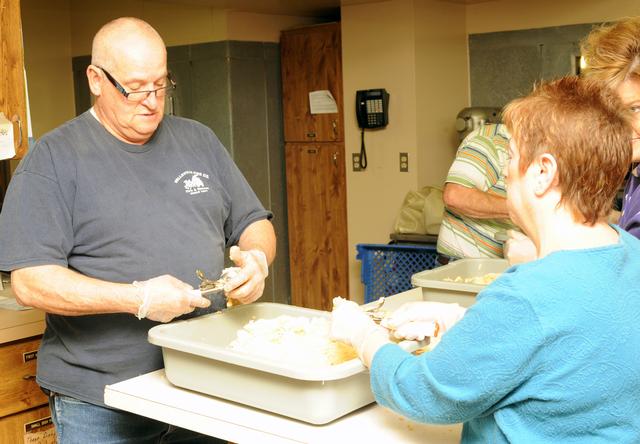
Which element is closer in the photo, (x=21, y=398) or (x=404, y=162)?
(x=21, y=398)

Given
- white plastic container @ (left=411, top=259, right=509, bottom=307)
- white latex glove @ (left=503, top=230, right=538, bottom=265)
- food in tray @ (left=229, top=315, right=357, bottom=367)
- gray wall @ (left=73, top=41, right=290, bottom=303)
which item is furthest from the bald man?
gray wall @ (left=73, top=41, right=290, bottom=303)

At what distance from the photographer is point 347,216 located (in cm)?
528

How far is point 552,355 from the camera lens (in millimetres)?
1258

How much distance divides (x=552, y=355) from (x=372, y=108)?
12.3 feet

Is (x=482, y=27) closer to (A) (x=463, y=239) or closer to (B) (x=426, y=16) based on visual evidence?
(B) (x=426, y=16)

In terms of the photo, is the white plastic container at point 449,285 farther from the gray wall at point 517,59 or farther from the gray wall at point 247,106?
the gray wall at point 247,106

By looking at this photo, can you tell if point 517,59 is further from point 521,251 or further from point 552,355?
point 552,355

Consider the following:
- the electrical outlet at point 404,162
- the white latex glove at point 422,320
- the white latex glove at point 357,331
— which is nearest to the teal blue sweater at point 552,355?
the white latex glove at point 357,331

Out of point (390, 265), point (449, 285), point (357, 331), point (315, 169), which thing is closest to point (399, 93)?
point (315, 169)

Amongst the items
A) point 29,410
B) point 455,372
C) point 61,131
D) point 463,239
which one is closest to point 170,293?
point 61,131

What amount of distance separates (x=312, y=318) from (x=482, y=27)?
141 inches

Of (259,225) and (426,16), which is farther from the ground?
(426,16)

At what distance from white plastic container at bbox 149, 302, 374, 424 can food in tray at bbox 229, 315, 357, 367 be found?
0.05 m

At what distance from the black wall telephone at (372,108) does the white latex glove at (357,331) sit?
10.7ft
